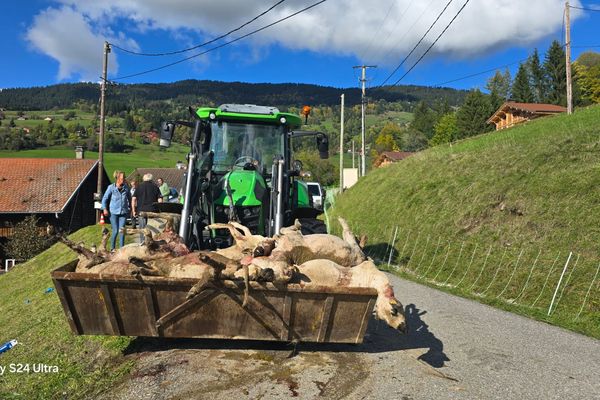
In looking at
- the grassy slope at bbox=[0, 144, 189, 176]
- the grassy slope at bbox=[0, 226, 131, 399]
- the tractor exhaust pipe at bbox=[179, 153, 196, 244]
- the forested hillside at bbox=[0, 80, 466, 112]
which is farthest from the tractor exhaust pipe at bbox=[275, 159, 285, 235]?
the forested hillside at bbox=[0, 80, 466, 112]

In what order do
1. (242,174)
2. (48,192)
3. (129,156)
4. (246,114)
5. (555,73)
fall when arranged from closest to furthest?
(242,174) → (246,114) → (48,192) → (555,73) → (129,156)

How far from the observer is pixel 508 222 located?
45.4ft

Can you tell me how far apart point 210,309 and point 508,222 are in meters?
11.3

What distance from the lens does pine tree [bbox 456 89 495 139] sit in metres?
65.2

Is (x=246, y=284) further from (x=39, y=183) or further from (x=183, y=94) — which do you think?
(x=183, y=94)

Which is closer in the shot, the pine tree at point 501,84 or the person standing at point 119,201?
the person standing at point 119,201

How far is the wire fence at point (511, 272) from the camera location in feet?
30.8

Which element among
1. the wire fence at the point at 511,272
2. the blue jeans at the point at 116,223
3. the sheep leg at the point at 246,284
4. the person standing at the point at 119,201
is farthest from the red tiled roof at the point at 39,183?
the sheep leg at the point at 246,284

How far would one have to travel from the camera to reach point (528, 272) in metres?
10.8

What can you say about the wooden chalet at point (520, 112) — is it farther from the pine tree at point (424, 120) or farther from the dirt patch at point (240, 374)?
the dirt patch at point (240, 374)

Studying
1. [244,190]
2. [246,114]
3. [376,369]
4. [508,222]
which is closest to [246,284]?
[376,369]

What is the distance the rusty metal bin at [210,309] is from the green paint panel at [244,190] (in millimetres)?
2454

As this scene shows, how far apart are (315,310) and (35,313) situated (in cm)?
746

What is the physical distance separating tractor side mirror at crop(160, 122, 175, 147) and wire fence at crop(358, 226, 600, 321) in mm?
6724
